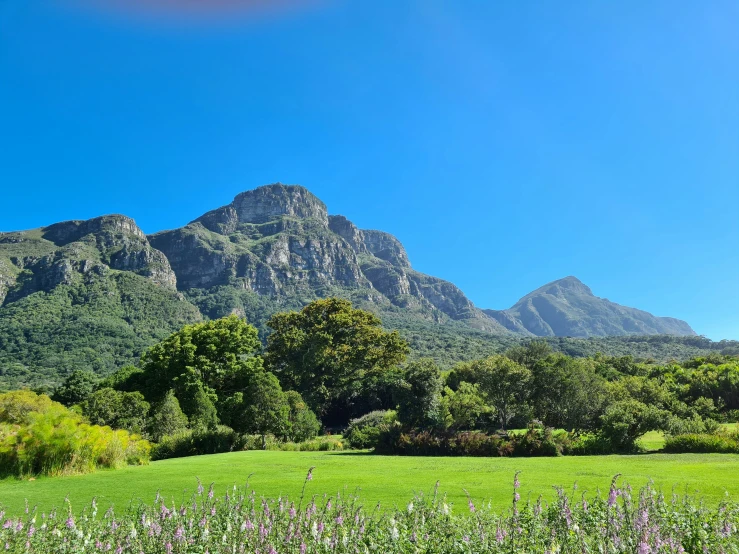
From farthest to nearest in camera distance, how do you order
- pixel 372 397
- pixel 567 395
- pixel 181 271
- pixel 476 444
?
pixel 181 271, pixel 372 397, pixel 567 395, pixel 476 444

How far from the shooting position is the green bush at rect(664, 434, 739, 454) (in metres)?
16.1

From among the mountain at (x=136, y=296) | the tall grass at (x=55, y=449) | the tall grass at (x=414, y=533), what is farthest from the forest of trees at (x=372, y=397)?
the mountain at (x=136, y=296)

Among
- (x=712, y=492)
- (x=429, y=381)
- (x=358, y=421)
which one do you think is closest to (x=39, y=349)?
(x=358, y=421)

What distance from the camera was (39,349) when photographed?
88500mm

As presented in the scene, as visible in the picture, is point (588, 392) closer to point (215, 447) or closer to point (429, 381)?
point (429, 381)

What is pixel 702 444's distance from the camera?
16656mm

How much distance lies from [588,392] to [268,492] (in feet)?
65.4

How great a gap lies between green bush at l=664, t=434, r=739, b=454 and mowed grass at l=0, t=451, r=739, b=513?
130cm

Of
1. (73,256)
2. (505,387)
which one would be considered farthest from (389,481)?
(73,256)

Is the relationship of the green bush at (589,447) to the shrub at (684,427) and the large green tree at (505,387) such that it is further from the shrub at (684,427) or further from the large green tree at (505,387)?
the large green tree at (505,387)

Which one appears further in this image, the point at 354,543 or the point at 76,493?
the point at 76,493

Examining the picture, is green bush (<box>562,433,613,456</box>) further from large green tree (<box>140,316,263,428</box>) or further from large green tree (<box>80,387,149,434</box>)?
large green tree (<box>140,316,263,428</box>)

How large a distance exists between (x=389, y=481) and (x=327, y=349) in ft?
89.8

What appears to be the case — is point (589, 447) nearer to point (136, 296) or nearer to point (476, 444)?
point (476, 444)
